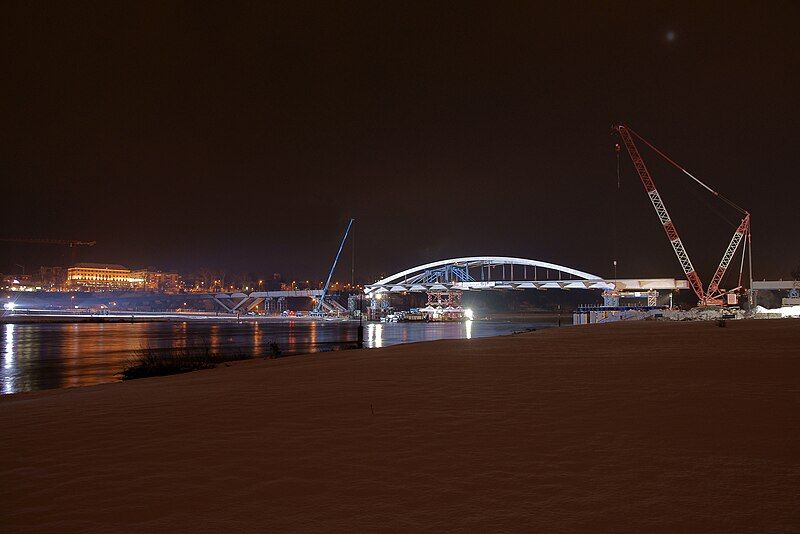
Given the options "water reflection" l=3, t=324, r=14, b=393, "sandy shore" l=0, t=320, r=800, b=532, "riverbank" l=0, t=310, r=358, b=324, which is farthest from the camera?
"riverbank" l=0, t=310, r=358, b=324

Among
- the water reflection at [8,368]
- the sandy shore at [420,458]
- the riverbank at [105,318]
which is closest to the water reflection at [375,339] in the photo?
the water reflection at [8,368]

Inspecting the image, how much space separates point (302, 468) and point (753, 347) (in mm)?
17464

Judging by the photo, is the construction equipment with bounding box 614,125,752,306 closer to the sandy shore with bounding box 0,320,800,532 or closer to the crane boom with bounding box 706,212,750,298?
the crane boom with bounding box 706,212,750,298

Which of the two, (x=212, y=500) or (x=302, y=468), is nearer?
(x=212, y=500)

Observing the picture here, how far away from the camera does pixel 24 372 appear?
25.1 metres

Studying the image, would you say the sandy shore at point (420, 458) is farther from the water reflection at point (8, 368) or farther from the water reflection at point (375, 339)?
the water reflection at point (375, 339)

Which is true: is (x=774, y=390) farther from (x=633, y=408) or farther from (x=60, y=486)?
(x=60, y=486)

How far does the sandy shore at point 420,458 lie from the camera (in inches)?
181

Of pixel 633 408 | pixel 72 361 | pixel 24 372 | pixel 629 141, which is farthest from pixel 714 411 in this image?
pixel 629 141

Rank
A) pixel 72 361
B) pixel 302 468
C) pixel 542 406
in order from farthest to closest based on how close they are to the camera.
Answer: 1. pixel 72 361
2. pixel 542 406
3. pixel 302 468

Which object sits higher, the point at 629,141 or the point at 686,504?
the point at 629,141

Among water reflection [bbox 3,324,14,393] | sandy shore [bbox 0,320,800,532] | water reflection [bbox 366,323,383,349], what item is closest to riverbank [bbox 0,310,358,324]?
water reflection [bbox 366,323,383,349]

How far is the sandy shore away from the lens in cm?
461

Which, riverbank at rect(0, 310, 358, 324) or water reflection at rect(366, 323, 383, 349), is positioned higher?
riverbank at rect(0, 310, 358, 324)
